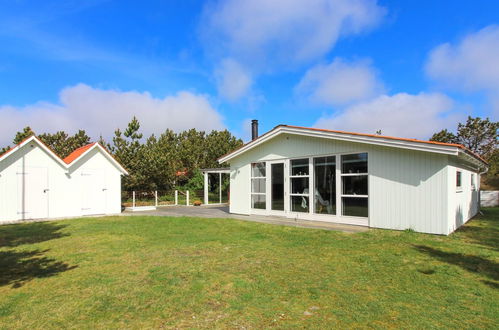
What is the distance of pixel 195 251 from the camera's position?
7020 mm

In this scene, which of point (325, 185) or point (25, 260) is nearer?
point (25, 260)

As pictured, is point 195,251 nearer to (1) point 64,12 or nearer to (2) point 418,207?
(2) point 418,207

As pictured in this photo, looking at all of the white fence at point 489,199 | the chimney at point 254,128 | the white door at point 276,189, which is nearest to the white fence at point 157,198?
the chimney at point 254,128

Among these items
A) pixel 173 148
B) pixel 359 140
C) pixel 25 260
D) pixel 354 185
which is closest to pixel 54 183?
pixel 25 260

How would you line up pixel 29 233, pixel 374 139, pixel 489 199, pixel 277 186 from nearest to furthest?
pixel 374 139, pixel 29 233, pixel 277 186, pixel 489 199

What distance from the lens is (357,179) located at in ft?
33.9

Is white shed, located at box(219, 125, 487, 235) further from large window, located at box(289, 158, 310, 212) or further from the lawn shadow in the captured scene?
the lawn shadow

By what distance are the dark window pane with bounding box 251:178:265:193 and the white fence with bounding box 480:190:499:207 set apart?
16323mm

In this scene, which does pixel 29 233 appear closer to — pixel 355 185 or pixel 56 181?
pixel 56 181

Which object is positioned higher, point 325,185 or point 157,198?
point 325,185

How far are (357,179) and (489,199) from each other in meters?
16.0

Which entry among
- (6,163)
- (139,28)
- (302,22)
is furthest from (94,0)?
(302,22)

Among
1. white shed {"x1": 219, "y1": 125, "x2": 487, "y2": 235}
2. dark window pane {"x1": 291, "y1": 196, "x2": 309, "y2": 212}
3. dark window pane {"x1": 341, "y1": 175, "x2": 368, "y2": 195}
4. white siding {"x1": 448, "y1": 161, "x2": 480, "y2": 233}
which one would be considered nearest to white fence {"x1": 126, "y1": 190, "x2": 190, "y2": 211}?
white shed {"x1": 219, "y1": 125, "x2": 487, "y2": 235}

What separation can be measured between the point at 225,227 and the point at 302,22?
10561mm
